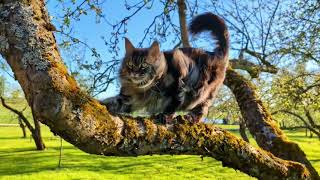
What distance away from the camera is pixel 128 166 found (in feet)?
95.6

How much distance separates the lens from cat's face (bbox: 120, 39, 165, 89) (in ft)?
16.5

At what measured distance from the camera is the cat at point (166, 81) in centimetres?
482

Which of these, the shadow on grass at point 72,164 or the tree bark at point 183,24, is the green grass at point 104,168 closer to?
the shadow on grass at point 72,164

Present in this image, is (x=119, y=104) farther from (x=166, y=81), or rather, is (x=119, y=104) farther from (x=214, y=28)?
(x=214, y=28)

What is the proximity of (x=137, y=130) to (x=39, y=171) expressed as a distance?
24144 millimetres


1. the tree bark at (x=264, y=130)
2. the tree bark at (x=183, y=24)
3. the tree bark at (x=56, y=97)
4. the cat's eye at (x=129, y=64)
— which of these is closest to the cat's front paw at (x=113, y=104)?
the cat's eye at (x=129, y=64)

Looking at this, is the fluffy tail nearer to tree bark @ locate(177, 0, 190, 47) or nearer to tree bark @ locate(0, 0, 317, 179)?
tree bark @ locate(177, 0, 190, 47)

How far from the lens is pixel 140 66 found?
523cm

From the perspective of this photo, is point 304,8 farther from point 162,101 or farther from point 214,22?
point 162,101

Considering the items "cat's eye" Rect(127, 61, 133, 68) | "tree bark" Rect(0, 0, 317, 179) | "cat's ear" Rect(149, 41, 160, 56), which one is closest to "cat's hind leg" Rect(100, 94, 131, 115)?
"cat's eye" Rect(127, 61, 133, 68)

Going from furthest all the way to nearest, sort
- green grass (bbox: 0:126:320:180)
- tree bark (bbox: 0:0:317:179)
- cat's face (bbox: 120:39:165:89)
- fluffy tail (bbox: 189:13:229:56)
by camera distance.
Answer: green grass (bbox: 0:126:320:180)
fluffy tail (bbox: 189:13:229:56)
cat's face (bbox: 120:39:165:89)
tree bark (bbox: 0:0:317:179)

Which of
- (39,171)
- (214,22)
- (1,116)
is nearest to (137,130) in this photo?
(214,22)

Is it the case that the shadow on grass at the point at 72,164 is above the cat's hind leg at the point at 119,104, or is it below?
below

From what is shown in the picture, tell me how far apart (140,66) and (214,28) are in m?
1.44
